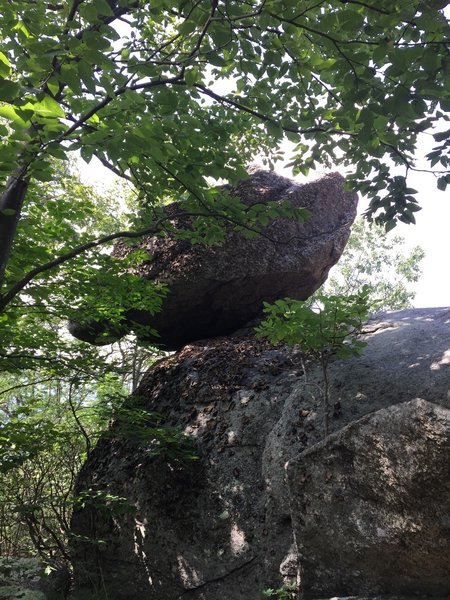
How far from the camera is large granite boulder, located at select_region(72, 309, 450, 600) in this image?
10.4 ft

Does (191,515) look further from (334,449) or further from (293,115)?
(293,115)

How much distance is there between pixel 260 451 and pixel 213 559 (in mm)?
1255

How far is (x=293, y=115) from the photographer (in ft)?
17.0

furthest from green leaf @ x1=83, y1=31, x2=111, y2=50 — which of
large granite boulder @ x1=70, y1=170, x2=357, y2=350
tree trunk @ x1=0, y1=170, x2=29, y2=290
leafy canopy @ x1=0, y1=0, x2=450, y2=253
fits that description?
large granite boulder @ x1=70, y1=170, x2=357, y2=350

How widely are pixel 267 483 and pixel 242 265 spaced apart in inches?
169

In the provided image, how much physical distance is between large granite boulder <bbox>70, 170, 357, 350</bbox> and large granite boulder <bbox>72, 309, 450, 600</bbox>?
1743 mm

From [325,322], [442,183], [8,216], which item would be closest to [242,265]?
[325,322]

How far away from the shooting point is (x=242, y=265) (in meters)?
8.49

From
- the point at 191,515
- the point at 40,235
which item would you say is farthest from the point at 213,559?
the point at 40,235

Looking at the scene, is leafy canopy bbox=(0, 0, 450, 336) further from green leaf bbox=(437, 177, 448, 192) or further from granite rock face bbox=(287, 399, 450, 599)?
granite rock face bbox=(287, 399, 450, 599)

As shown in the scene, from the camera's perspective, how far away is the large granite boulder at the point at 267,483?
3182 mm

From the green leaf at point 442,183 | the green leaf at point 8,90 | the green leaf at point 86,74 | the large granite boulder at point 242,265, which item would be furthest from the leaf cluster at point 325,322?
the large granite boulder at point 242,265

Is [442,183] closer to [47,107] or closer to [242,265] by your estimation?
[47,107]

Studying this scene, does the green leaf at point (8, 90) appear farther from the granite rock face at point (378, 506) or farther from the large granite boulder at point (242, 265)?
the large granite boulder at point (242, 265)
